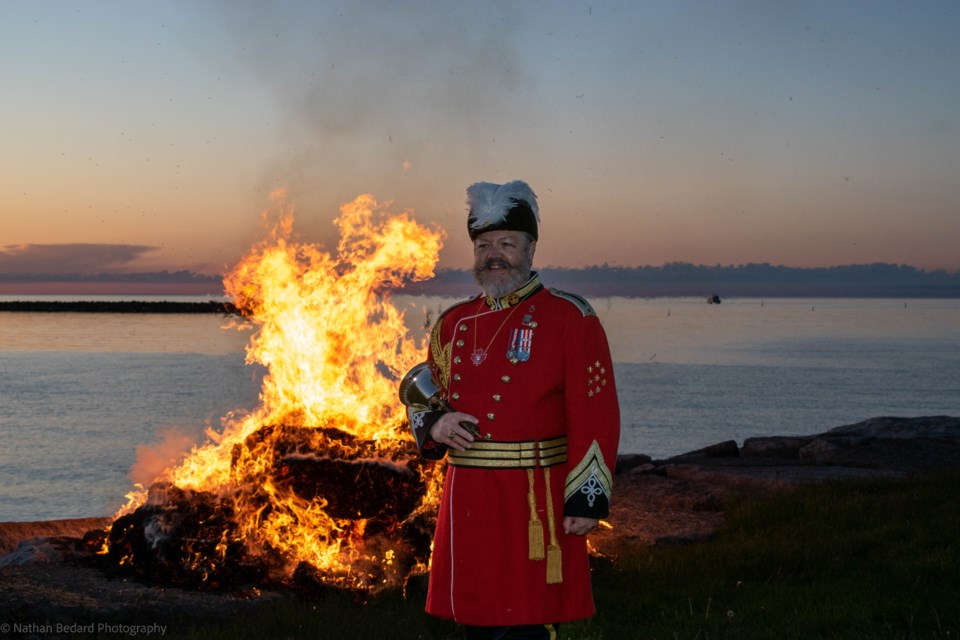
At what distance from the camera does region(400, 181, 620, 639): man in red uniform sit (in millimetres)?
4391

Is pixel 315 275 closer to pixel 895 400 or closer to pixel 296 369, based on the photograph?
pixel 296 369

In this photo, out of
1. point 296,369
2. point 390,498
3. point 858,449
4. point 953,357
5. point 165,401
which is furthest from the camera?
point 953,357

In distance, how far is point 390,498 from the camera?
30.8 ft

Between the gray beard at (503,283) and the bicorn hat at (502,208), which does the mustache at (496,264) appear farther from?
the bicorn hat at (502,208)

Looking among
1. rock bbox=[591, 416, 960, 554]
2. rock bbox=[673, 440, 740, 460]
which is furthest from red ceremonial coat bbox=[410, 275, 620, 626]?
rock bbox=[673, 440, 740, 460]

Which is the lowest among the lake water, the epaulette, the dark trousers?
the lake water

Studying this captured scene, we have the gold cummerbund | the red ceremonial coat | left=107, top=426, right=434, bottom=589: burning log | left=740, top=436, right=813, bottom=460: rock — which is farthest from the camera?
left=740, top=436, right=813, bottom=460: rock

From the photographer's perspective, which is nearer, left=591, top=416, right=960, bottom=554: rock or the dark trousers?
the dark trousers

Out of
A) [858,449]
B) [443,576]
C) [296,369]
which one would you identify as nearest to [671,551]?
[296,369]

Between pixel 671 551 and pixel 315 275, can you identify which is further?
pixel 315 275

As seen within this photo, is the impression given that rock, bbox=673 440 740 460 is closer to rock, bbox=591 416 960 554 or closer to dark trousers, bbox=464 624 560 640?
rock, bbox=591 416 960 554

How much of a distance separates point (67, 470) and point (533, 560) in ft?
64.5

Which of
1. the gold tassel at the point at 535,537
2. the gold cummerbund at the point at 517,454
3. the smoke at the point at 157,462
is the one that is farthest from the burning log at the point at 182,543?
the gold tassel at the point at 535,537

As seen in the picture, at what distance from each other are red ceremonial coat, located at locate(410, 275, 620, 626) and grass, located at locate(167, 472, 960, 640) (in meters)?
2.38
